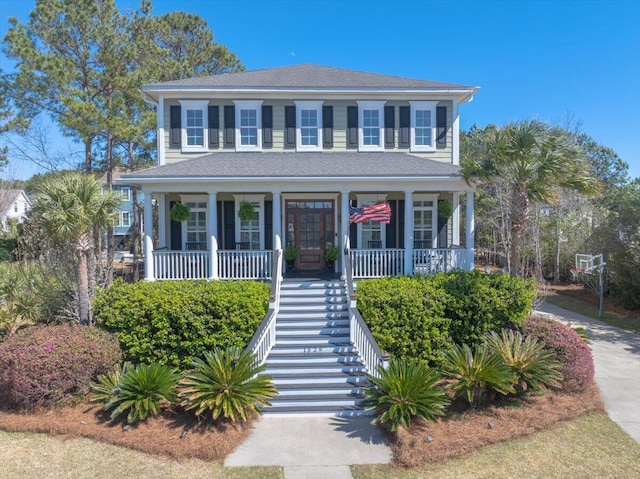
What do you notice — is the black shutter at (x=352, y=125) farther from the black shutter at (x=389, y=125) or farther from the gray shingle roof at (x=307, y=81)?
the black shutter at (x=389, y=125)

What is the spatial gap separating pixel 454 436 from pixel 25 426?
23.7ft

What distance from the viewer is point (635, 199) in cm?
1481

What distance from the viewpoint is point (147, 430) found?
6488 mm

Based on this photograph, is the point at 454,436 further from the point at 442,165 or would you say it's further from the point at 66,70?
the point at 66,70

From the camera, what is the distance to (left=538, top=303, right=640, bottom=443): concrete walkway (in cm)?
715

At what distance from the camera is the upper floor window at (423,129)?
1369 cm

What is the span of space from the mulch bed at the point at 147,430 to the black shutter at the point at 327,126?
957 cm

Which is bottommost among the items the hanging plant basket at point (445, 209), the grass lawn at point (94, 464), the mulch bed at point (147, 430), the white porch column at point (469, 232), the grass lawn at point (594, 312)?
the grass lawn at point (94, 464)

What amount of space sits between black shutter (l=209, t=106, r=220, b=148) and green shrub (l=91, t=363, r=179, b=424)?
339 inches

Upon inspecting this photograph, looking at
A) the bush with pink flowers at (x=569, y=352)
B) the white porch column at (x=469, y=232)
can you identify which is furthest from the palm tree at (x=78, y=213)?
the bush with pink flowers at (x=569, y=352)

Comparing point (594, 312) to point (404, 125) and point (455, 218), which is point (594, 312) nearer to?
point (455, 218)

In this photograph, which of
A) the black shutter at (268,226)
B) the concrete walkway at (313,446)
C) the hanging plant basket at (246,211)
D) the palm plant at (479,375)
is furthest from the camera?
the black shutter at (268,226)

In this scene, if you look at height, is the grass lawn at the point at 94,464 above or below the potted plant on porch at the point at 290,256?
below

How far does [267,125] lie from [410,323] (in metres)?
8.54
